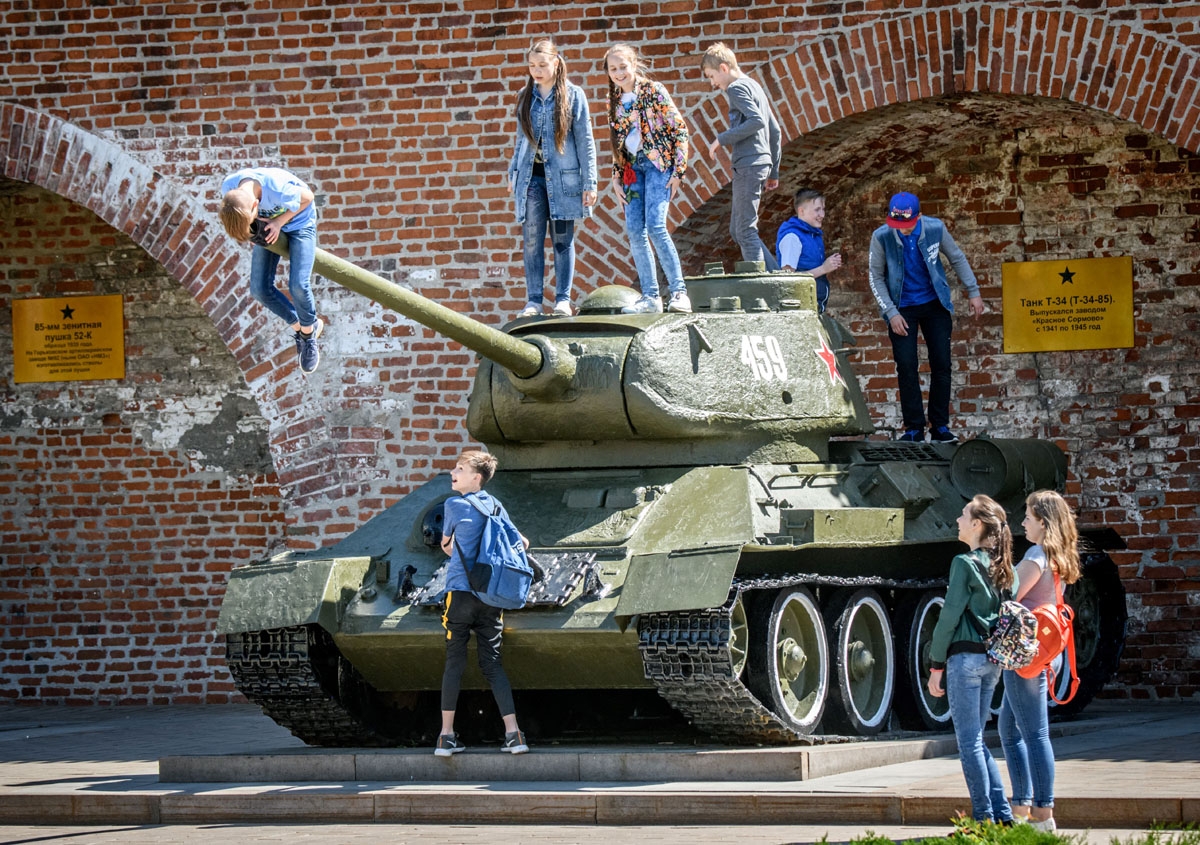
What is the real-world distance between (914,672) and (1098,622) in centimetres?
231

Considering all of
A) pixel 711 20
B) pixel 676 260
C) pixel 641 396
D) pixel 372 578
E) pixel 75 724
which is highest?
pixel 711 20

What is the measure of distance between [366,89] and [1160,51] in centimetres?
561

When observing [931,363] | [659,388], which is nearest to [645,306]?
[659,388]

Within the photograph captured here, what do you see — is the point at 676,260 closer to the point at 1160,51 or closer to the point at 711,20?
the point at 711,20

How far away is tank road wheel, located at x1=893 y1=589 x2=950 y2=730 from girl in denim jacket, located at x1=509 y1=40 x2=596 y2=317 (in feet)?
9.12

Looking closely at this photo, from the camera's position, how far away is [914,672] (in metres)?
11.8

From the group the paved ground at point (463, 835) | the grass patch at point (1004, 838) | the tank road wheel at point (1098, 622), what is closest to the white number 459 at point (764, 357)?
the tank road wheel at point (1098, 622)

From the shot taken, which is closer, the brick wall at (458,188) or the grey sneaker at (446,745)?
the grey sneaker at (446,745)

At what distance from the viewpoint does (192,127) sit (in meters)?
14.7

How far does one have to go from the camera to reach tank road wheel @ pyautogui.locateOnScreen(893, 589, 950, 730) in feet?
38.6

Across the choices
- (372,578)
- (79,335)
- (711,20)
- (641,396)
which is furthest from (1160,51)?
(79,335)

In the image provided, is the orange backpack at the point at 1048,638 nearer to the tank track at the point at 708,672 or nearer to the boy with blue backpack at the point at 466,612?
the tank track at the point at 708,672

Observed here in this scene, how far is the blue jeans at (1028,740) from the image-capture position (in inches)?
303

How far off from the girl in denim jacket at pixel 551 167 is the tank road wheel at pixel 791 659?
248cm
